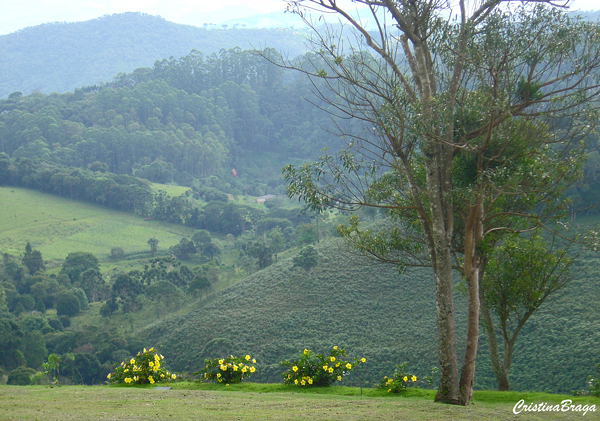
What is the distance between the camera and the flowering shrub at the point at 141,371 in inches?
335

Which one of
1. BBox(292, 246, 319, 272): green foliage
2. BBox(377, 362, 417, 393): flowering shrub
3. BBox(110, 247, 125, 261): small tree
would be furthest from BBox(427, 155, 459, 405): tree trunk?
BBox(110, 247, 125, 261): small tree

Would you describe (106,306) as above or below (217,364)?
below

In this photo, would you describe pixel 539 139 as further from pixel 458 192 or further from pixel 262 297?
pixel 262 297

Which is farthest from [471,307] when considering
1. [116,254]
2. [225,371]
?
[116,254]

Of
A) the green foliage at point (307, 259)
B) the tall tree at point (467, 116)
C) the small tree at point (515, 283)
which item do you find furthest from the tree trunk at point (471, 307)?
the green foliage at point (307, 259)

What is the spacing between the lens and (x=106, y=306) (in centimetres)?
3553

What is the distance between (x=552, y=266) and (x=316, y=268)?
73.0 ft

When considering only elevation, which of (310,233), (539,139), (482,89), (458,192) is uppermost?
(482,89)

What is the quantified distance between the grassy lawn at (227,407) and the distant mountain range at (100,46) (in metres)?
145

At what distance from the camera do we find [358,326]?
2467 centimetres

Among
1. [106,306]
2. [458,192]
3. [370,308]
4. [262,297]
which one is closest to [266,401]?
[458,192]

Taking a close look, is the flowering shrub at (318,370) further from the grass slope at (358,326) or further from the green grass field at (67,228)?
the green grass field at (67,228)

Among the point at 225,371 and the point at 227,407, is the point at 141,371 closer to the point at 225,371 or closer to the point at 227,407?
the point at 225,371

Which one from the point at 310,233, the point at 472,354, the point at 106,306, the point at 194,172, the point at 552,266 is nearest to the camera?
the point at 472,354
